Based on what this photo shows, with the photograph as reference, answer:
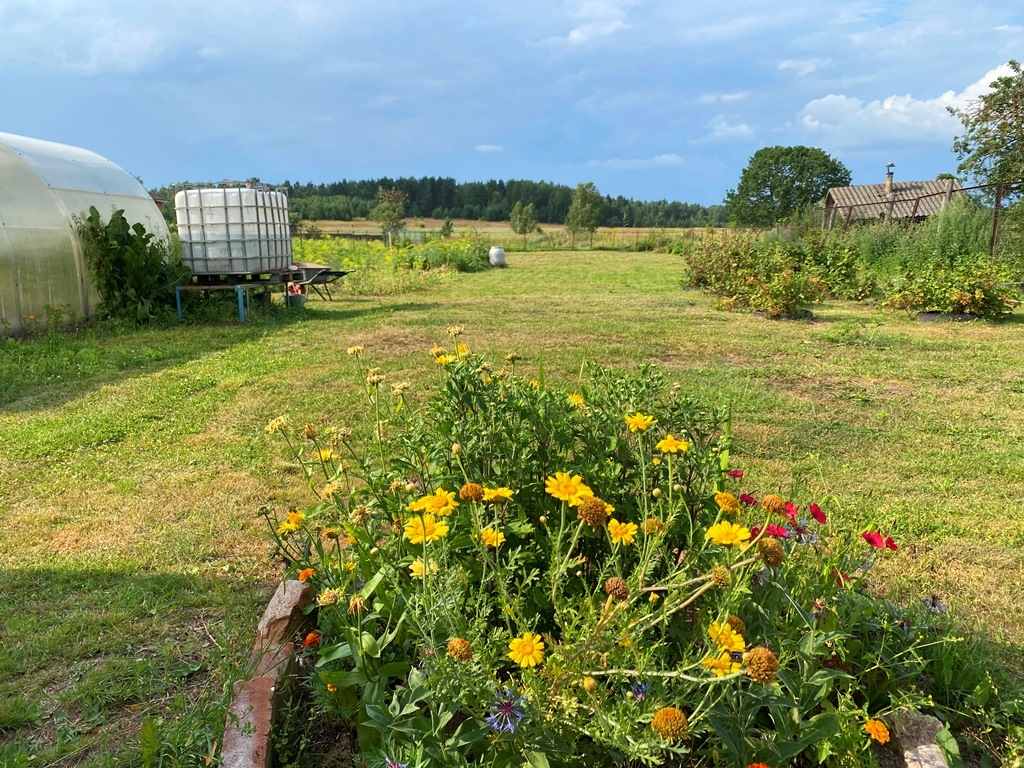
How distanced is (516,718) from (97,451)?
12.6 ft

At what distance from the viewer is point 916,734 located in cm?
147

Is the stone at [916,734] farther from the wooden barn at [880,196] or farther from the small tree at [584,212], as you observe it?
the small tree at [584,212]

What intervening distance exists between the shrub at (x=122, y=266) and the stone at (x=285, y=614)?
8067mm

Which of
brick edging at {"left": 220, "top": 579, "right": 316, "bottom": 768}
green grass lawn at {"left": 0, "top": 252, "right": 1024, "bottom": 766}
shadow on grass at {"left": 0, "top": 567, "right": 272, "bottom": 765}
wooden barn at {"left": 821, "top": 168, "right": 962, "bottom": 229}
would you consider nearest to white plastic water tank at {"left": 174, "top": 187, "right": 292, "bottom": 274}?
green grass lawn at {"left": 0, "top": 252, "right": 1024, "bottom": 766}

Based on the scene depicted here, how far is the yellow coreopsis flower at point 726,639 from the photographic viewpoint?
1163mm

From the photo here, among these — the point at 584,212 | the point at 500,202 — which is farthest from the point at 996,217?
the point at 500,202

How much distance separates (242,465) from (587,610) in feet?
9.82

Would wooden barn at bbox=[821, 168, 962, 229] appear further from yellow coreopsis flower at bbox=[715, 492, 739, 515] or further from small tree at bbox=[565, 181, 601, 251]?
yellow coreopsis flower at bbox=[715, 492, 739, 515]

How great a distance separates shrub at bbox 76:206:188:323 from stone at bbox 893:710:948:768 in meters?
9.33

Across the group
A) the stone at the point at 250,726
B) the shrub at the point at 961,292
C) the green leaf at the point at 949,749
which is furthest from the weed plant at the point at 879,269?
the stone at the point at 250,726

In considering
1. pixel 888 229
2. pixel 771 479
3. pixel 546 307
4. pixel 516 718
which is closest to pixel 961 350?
pixel 771 479

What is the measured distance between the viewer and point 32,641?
7.20 feet

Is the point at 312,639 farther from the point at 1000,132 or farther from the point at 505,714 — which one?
the point at 1000,132

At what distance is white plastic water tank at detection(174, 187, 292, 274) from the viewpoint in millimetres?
9414
